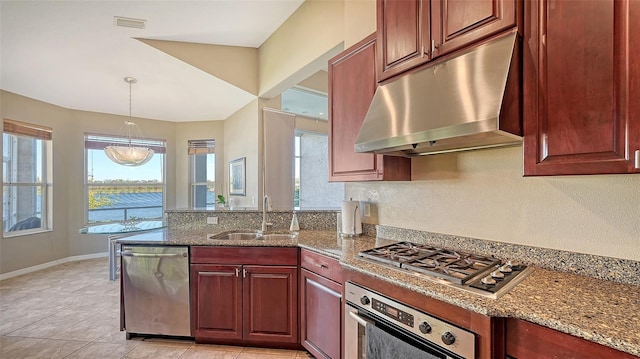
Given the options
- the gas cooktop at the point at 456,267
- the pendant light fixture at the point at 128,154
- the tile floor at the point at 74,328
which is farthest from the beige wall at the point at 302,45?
the tile floor at the point at 74,328

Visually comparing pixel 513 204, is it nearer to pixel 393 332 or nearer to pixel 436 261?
pixel 436 261

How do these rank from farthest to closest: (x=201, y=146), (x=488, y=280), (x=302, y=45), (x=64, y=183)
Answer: (x=201, y=146)
(x=64, y=183)
(x=302, y=45)
(x=488, y=280)

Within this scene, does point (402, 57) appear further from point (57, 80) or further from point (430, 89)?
point (57, 80)

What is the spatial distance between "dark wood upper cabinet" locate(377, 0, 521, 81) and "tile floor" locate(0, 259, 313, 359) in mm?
2259

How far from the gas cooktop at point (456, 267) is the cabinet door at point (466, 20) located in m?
1.10

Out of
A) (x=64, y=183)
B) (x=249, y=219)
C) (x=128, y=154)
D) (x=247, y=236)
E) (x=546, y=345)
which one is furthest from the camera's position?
(x=64, y=183)

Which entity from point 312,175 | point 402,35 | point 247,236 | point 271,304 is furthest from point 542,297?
point 312,175

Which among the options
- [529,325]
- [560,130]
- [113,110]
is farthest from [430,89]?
[113,110]

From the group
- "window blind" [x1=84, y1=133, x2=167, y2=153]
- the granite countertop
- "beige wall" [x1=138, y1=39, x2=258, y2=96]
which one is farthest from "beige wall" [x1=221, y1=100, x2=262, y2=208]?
the granite countertop

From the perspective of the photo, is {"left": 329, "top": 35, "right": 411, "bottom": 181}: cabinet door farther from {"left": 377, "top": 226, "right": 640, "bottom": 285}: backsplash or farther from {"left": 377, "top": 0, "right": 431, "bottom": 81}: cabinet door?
{"left": 377, "top": 226, "right": 640, "bottom": 285}: backsplash

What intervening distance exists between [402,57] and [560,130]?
37.2 inches

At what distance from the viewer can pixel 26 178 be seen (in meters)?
4.93

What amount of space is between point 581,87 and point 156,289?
10.0 ft

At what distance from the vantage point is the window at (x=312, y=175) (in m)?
6.75
